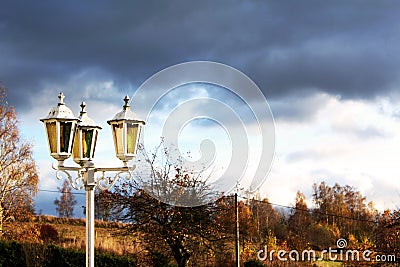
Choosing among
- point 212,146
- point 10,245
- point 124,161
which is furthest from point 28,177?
point 124,161

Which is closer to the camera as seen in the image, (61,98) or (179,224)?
(61,98)

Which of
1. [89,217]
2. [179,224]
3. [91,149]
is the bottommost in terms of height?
[179,224]

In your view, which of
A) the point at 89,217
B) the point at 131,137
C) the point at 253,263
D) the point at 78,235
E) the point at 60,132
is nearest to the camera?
the point at 60,132

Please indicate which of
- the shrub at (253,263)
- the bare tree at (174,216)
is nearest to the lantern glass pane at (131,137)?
the bare tree at (174,216)

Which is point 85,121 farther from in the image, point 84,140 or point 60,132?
point 60,132

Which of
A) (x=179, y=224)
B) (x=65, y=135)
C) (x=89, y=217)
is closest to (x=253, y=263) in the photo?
(x=179, y=224)

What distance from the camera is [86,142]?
4840 millimetres

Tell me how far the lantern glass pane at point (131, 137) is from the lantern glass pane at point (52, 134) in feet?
2.03

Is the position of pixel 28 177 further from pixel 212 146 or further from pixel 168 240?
pixel 212 146

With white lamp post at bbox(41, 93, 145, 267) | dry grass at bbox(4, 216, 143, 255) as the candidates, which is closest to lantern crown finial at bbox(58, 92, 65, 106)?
white lamp post at bbox(41, 93, 145, 267)

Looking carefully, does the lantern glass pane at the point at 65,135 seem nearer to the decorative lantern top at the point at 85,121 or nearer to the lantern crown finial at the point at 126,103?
the decorative lantern top at the point at 85,121

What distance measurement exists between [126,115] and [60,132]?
60 cm

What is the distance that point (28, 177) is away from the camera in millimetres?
16562

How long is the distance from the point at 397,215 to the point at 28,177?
10121 millimetres
